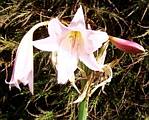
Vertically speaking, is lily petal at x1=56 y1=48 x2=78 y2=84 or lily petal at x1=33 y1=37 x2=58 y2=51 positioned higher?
lily petal at x1=33 y1=37 x2=58 y2=51

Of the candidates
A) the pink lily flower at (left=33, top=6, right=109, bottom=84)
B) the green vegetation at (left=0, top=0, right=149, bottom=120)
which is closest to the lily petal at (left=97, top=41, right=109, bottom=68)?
the pink lily flower at (left=33, top=6, right=109, bottom=84)

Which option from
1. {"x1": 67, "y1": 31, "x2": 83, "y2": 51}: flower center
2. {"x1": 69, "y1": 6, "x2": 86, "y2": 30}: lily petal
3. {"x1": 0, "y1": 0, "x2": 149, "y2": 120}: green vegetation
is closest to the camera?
{"x1": 69, "y1": 6, "x2": 86, "y2": 30}: lily petal

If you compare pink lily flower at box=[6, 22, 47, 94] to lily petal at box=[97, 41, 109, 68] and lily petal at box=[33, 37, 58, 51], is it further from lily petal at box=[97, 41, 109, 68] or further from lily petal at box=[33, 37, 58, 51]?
lily petal at box=[97, 41, 109, 68]

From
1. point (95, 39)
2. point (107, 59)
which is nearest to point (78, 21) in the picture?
point (95, 39)

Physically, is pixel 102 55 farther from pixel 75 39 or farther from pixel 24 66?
pixel 24 66

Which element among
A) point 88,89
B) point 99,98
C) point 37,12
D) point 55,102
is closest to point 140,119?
point 99,98

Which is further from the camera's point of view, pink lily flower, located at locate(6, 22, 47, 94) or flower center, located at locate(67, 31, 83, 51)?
flower center, located at locate(67, 31, 83, 51)

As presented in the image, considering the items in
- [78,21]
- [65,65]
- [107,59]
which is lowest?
[107,59]

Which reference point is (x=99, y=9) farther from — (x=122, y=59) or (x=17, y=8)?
(x=17, y=8)
